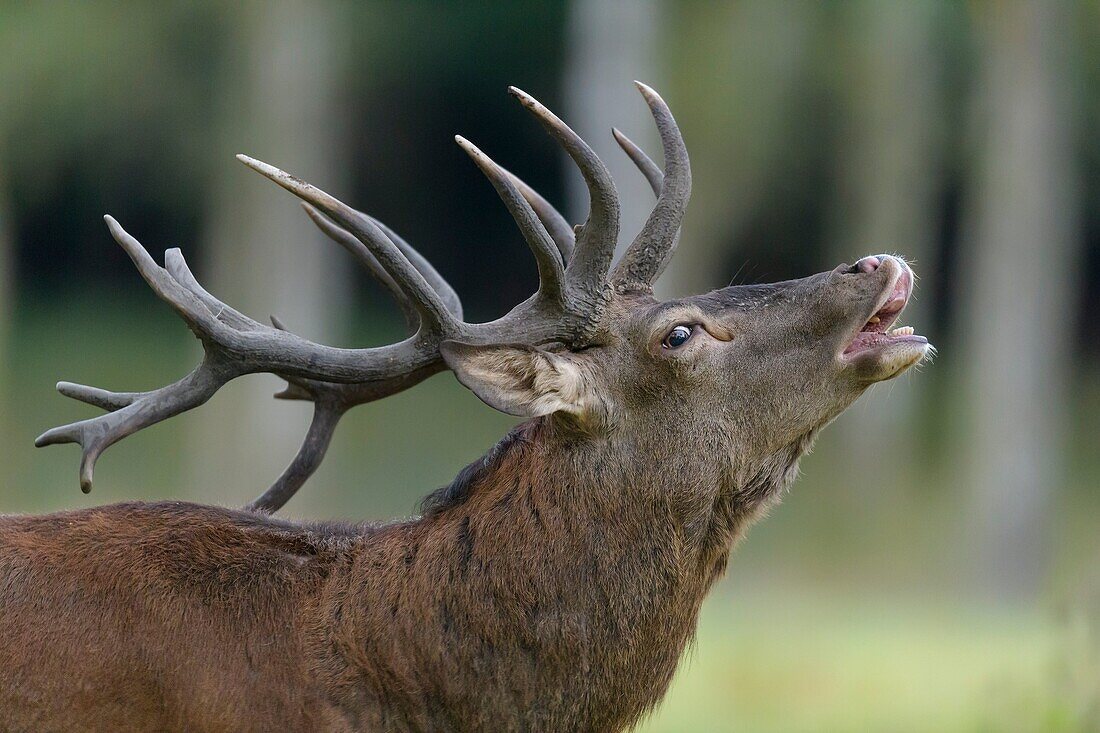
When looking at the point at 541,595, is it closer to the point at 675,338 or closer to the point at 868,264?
the point at 675,338

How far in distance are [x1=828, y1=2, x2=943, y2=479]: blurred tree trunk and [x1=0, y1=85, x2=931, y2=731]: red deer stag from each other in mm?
17972

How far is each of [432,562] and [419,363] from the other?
62 centimetres

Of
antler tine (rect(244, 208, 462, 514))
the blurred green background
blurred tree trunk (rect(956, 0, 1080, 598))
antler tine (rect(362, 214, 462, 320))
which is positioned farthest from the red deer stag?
blurred tree trunk (rect(956, 0, 1080, 598))

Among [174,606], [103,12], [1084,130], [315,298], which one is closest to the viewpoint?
[174,606]

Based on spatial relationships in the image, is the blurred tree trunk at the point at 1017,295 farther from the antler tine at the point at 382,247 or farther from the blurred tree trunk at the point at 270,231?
the antler tine at the point at 382,247

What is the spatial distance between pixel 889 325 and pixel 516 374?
120cm

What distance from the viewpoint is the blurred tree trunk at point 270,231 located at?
1992 cm

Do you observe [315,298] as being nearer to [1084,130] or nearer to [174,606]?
[1084,130]

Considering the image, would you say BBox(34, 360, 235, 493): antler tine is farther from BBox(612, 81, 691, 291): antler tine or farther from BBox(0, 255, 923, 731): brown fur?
BBox(612, 81, 691, 291): antler tine

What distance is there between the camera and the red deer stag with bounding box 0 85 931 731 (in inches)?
170

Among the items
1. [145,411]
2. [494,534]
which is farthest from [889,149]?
[145,411]

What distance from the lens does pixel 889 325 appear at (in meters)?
4.83

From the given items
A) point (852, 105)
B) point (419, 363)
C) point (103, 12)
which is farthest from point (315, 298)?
point (419, 363)

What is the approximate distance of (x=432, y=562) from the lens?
4.55m
